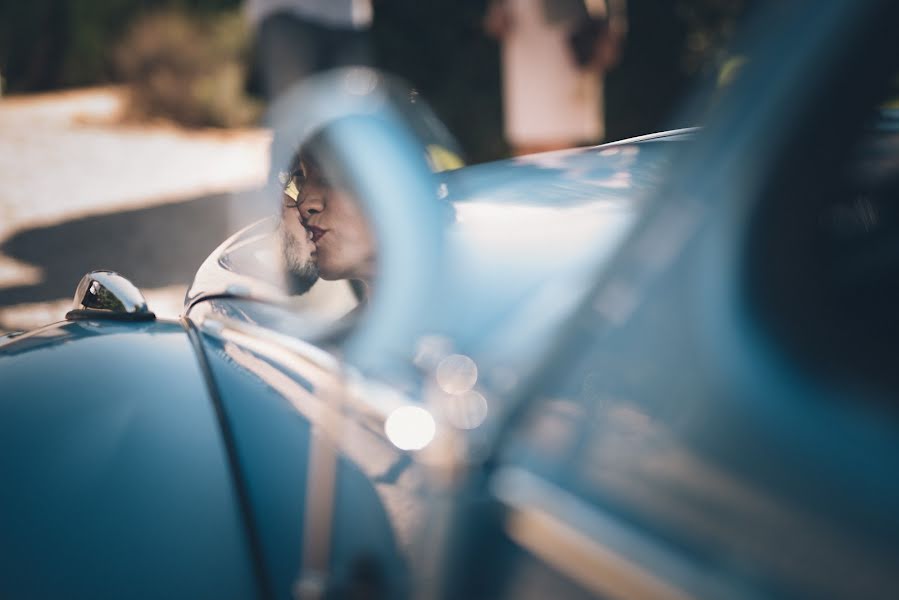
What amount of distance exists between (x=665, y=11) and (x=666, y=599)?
687 cm

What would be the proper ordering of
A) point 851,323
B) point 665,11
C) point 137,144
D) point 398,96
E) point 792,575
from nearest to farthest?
point 792,575 < point 851,323 < point 398,96 < point 665,11 < point 137,144

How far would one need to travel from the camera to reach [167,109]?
1375cm

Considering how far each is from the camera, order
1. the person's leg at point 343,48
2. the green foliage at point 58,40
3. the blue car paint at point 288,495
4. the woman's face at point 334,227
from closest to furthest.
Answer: the blue car paint at point 288,495
the woman's face at point 334,227
the person's leg at point 343,48
the green foliage at point 58,40

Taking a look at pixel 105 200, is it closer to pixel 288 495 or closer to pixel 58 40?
pixel 288 495

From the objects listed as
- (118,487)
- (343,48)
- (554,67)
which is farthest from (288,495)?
(343,48)

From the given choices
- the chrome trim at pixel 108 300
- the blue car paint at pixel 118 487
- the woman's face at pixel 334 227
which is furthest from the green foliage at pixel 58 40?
the woman's face at pixel 334 227

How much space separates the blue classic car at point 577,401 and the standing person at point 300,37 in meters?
4.17

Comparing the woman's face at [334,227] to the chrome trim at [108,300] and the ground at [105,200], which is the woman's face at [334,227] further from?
the chrome trim at [108,300]

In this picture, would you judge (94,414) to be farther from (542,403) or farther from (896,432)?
(896,432)

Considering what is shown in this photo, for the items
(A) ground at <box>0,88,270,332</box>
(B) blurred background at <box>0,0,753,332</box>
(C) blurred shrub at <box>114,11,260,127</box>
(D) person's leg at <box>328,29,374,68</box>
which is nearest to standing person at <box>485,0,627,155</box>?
(B) blurred background at <box>0,0,753,332</box>

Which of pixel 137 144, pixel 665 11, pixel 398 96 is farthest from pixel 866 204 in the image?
pixel 137 144

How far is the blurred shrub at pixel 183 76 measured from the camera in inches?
535

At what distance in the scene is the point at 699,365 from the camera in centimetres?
88

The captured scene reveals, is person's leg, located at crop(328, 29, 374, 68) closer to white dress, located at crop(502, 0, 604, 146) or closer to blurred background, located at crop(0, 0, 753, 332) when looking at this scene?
blurred background, located at crop(0, 0, 753, 332)
